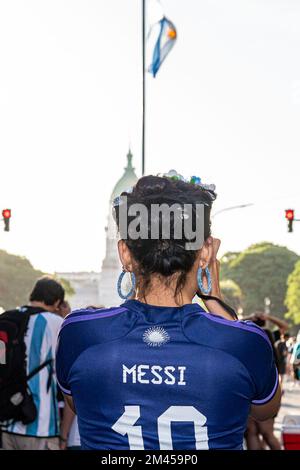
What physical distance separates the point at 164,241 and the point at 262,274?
4168 inches

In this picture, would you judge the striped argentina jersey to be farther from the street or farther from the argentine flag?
the argentine flag

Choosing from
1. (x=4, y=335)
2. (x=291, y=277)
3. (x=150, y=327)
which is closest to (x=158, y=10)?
(x=4, y=335)

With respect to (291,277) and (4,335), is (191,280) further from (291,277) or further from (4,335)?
(291,277)

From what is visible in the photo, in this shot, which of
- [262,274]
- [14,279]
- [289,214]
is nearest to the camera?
[289,214]

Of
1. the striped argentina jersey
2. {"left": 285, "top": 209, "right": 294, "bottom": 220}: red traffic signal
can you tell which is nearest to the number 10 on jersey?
the striped argentina jersey

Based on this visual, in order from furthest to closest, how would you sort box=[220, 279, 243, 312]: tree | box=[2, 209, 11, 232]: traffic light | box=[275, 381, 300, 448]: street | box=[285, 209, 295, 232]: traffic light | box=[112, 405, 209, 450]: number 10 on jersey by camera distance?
box=[220, 279, 243, 312]: tree
box=[285, 209, 295, 232]: traffic light
box=[2, 209, 11, 232]: traffic light
box=[275, 381, 300, 448]: street
box=[112, 405, 209, 450]: number 10 on jersey

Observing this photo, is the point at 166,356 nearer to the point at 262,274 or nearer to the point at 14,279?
the point at 14,279

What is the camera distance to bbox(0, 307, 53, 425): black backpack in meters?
6.39

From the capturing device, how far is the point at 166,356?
255cm

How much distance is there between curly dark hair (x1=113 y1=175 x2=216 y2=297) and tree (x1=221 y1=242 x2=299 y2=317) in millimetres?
101611

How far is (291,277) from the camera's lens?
8919 cm


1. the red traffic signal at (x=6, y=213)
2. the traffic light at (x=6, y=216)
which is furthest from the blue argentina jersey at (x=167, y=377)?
the red traffic signal at (x=6, y=213)

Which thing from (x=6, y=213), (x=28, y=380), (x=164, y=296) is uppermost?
(x=6, y=213)


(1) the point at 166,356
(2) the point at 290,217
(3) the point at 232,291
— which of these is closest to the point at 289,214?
(2) the point at 290,217
